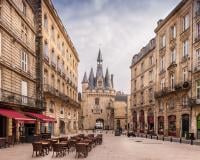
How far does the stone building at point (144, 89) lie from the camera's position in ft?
180

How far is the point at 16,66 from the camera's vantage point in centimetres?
2909

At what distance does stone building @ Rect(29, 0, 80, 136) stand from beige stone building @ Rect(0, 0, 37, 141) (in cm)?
115

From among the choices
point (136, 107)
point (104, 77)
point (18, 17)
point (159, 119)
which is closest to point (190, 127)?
point (159, 119)

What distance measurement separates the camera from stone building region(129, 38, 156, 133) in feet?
180

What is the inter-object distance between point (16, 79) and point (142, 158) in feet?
47.8

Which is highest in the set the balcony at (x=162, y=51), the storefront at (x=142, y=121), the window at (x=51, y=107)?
the balcony at (x=162, y=51)

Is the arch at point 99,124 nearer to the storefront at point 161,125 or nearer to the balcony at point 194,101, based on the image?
the storefront at point 161,125

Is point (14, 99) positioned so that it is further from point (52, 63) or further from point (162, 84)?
point (162, 84)

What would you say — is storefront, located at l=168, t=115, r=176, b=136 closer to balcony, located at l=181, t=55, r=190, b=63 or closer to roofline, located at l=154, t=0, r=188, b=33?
A: balcony, located at l=181, t=55, r=190, b=63

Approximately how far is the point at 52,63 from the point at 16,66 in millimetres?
13638

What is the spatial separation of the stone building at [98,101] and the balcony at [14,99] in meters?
73.9

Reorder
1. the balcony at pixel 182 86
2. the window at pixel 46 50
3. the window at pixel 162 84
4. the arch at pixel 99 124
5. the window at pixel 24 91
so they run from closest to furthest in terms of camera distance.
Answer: the window at pixel 24 91
the balcony at pixel 182 86
the window at pixel 46 50
the window at pixel 162 84
the arch at pixel 99 124

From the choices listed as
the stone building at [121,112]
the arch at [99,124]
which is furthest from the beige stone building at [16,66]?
the arch at [99,124]

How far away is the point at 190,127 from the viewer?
3862 centimetres
